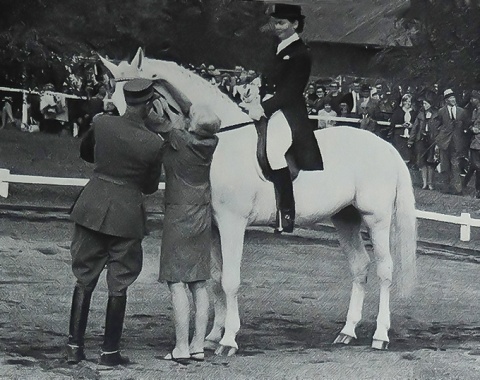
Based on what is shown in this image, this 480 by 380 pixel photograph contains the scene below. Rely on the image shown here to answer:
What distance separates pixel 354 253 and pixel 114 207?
155cm

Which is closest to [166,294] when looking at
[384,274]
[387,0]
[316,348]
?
[316,348]

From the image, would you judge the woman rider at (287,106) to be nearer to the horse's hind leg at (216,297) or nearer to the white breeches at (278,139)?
the white breeches at (278,139)

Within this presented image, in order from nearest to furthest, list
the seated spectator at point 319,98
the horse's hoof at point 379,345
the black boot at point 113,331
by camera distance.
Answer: the black boot at point 113,331 < the seated spectator at point 319,98 < the horse's hoof at point 379,345

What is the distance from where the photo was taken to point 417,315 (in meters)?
5.51

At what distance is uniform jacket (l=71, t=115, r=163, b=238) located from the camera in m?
4.62

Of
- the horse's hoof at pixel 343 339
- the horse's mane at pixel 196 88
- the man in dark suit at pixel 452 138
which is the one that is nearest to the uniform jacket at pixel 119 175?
the horse's mane at pixel 196 88

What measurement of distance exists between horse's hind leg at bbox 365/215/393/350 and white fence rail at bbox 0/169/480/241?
9.7 inches

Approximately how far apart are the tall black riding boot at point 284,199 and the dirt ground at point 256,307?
0.13 meters

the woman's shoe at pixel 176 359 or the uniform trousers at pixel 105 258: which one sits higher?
the uniform trousers at pixel 105 258

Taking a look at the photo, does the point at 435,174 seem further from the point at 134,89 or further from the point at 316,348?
the point at 134,89

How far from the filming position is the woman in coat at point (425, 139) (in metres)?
5.38

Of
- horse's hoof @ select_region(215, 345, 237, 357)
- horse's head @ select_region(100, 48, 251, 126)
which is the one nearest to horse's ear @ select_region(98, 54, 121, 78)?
horse's head @ select_region(100, 48, 251, 126)

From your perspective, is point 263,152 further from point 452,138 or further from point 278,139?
point 452,138

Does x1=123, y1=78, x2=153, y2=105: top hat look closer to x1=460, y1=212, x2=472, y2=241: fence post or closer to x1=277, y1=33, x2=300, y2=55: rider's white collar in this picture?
x1=277, y1=33, x2=300, y2=55: rider's white collar
